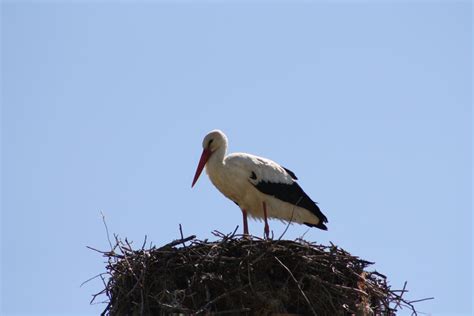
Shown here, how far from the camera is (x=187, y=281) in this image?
30.0 ft

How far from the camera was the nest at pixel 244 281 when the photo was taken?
9055 millimetres

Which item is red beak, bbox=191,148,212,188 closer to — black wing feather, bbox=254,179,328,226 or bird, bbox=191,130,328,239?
bird, bbox=191,130,328,239

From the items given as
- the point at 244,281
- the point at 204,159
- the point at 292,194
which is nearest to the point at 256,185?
the point at 292,194

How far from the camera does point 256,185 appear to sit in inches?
461

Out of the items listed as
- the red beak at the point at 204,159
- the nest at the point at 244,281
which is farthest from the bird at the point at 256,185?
the nest at the point at 244,281

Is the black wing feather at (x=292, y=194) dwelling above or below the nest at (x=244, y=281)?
above

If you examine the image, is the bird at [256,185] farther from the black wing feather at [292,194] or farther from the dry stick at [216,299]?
the dry stick at [216,299]

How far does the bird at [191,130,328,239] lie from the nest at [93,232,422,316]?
2213 mm

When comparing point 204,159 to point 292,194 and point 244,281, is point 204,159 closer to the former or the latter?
point 292,194

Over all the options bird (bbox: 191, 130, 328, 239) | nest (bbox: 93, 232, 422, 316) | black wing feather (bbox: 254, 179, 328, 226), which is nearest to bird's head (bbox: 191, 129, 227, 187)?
bird (bbox: 191, 130, 328, 239)

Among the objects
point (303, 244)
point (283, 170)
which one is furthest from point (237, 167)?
point (303, 244)

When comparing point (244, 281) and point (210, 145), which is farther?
point (210, 145)

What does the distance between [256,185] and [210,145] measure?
78cm

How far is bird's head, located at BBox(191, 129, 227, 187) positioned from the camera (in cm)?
1197
